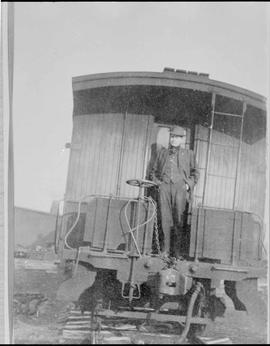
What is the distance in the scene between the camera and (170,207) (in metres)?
4.30

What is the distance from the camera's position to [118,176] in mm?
5309

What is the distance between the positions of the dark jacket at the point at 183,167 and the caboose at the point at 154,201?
26cm

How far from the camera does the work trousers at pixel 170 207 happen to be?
4.26 m

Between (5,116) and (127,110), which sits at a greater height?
(127,110)

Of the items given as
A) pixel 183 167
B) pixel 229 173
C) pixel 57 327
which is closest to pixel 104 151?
pixel 183 167

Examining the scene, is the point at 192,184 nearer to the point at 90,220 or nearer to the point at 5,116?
the point at 90,220

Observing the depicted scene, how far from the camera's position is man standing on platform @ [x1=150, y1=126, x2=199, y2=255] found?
4.28m

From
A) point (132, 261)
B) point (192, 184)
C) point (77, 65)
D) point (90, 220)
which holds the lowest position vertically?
point (132, 261)

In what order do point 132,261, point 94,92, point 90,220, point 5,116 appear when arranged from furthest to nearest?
point 94,92, point 90,220, point 132,261, point 5,116

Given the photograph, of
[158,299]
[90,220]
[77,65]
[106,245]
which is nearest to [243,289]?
[158,299]

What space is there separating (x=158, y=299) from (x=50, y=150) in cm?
187

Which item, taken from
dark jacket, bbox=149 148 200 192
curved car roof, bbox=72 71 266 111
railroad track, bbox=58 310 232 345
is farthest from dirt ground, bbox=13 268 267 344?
curved car roof, bbox=72 71 266 111

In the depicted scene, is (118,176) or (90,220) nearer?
(90,220)

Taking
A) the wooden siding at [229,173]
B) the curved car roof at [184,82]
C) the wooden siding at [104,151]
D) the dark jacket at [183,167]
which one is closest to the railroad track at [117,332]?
the dark jacket at [183,167]
